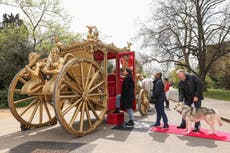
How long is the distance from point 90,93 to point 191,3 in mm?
21520

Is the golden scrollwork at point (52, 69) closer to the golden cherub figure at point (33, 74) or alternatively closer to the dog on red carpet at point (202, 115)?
the golden cherub figure at point (33, 74)

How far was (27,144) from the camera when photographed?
5.15 m

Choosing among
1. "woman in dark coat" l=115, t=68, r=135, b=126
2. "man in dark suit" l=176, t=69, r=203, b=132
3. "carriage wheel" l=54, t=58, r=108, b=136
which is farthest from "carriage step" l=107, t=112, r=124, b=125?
"man in dark suit" l=176, t=69, r=203, b=132

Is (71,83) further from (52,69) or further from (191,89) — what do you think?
(191,89)

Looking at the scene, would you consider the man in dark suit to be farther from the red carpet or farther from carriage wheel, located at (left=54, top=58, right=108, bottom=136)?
carriage wheel, located at (left=54, top=58, right=108, bottom=136)

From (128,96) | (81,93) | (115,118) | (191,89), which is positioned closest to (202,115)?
(191,89)

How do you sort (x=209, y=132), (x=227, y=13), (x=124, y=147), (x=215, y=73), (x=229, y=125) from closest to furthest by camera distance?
(x=124, y=147), (x=209, y=132), (x=229, y=125), (x=227, y=13), (x=215, y=73)

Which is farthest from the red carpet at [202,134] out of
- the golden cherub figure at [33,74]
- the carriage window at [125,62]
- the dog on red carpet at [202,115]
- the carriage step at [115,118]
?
the golden cherub figure at [33,74]

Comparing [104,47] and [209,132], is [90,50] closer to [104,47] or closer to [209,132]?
[104,47]

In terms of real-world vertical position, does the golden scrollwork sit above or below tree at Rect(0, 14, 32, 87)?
below

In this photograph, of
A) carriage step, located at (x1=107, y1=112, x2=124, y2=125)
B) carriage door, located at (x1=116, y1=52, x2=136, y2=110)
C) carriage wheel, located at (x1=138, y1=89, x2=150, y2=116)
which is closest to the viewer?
carriage step, located at (x1=107, y1=112, x2=124, y2=125)

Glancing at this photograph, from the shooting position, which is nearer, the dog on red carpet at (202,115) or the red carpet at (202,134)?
the red carpet at (202,134)

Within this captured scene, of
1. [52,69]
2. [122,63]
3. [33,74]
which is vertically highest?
[122,63]

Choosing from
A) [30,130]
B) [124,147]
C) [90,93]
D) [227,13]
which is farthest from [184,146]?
[227,13]
